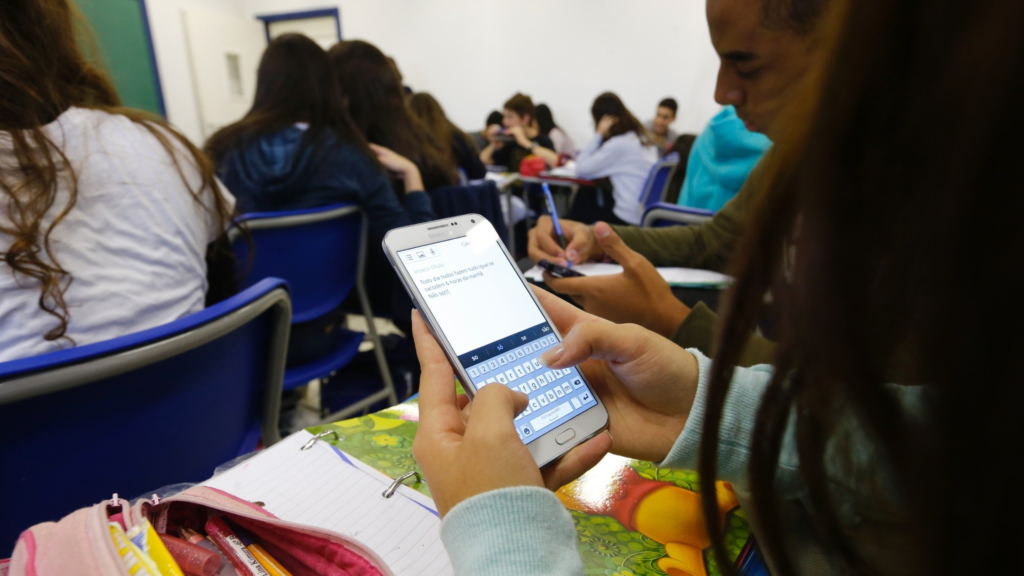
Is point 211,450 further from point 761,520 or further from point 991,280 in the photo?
point 991,280

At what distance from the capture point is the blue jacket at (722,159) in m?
1.38

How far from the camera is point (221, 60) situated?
513 cm

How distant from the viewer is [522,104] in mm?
4848

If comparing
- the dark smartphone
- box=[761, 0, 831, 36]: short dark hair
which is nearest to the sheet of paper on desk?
the dark smartphone

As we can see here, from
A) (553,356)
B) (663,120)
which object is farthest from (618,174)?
(553,356)

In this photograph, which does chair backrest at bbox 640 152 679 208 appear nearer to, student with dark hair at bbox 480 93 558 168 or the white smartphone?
student with dark hair at bbox 480 93 558 168

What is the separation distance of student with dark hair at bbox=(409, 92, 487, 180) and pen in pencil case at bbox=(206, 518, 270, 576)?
2109mm

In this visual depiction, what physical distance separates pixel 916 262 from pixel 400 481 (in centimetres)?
39

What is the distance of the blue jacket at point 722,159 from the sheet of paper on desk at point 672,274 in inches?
17.3

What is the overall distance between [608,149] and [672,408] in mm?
2690

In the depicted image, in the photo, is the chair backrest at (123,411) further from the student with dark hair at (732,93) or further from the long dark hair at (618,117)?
the long dark hair at (618,117)

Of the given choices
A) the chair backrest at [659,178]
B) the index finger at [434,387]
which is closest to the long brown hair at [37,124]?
the index finger at [434,387]

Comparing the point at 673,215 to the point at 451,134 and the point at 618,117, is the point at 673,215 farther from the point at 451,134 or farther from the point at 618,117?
the point at 618,117

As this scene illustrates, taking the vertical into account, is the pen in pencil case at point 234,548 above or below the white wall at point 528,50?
below
